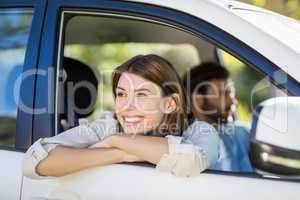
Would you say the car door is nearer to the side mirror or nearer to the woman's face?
the woman's face

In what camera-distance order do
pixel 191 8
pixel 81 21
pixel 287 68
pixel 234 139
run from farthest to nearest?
pixel 234 139 → pixel 81 21 → pixel 191 8 → pixel 287 68

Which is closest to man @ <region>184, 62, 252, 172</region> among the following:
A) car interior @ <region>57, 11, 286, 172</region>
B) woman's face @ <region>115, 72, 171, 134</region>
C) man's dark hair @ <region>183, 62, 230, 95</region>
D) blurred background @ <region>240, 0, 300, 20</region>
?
man's dark hair @ <region>183, 62, 230, 95</region>

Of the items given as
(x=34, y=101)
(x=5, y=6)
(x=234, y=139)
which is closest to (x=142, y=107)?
(x=34, y=101)

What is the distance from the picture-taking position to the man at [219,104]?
399cm

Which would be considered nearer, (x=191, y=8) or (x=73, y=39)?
(x=191, y=8)

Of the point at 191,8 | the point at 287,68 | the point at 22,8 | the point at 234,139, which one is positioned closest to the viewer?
the point at 287,68

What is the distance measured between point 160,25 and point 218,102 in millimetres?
1468

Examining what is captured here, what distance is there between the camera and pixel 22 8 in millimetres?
3135

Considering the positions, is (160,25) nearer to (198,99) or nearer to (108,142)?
(108,142)

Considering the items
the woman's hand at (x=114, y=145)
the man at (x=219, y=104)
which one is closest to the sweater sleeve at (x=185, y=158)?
the woman's hand at (x=114, y=145)

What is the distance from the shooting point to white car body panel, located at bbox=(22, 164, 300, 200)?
2545mm

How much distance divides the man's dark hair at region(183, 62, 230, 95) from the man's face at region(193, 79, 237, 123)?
0.03m

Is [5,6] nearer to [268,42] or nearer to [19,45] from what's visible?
[19,45]

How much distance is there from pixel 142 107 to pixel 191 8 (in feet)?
1.44
